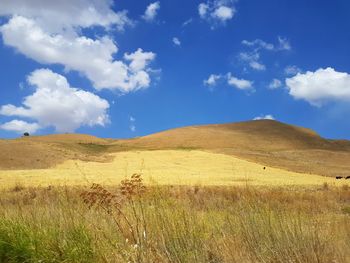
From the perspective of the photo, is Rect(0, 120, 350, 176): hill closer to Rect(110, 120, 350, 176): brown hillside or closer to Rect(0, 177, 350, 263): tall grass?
Rect(110, 120, 350, 176): brown hillside

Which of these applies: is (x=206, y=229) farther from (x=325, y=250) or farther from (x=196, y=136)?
(x=196, y=136)

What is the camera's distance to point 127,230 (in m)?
8.13

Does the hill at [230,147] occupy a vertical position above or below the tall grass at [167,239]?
above

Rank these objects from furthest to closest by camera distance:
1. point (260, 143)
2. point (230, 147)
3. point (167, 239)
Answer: point (260, 143) < point (230, 147) < point (167, 239)

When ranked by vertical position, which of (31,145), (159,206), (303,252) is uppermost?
(31,145)

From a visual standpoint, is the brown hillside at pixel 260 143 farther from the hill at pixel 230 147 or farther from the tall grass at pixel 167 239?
the tall grass at pixel 167 239

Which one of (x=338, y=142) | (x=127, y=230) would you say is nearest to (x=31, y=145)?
(x=127, y=230)

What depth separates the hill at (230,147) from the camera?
6069 cm

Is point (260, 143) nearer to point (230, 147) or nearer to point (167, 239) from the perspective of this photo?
point (230, 147)

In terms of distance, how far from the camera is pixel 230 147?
9556cm

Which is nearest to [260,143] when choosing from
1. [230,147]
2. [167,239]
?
[230,147]

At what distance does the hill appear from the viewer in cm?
6069

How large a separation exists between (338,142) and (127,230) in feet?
373

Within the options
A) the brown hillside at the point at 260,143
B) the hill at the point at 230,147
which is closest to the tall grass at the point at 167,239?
the hill at the point at 230,147
